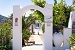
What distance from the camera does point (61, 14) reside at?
2375cm

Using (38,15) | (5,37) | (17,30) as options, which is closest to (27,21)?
(38,15)

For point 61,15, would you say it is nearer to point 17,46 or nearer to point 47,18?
point 47,18

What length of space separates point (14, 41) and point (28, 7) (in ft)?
12.3

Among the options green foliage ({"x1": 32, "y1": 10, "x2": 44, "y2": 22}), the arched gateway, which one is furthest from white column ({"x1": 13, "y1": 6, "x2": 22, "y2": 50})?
green foliage ({"x1": 32, "y1": 10, "x2": 44, "y2": 22})

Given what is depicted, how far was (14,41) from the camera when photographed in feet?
63.3

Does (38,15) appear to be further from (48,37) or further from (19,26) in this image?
(48,37)

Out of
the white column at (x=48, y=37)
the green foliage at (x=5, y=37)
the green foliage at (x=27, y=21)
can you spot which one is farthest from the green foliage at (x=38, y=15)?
the green foliage at (x=5, y=37)

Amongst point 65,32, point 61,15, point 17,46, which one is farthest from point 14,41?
point 61,15

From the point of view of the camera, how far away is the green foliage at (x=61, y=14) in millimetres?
23328

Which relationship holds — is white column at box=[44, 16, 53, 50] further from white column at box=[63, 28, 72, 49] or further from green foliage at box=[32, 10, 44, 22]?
green foliage at box=[32, 10, 44, 22]

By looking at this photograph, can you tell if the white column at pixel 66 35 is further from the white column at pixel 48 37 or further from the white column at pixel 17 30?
the white column at pixel 17 30

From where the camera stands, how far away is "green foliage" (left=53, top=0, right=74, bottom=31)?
76.5ft

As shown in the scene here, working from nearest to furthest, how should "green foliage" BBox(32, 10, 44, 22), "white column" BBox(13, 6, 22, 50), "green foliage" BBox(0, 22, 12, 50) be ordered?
"green foliage" BBox(0, 22, 12, 50) < "white column" BBox(13, 6, 22, 50) < "green foliage" BBox(32, 10, 44, 22)

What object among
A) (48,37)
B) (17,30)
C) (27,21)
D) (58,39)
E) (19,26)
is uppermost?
(27,21)
